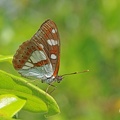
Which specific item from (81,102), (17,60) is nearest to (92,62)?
(81,102)

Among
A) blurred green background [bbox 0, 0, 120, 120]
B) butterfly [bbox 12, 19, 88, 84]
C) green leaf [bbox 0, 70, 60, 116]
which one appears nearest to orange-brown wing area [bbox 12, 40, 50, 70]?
butterfly [bbox 12, 19, 88, 84]

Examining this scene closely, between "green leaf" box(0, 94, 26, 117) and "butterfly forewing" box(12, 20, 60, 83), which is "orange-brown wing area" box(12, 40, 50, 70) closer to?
"butterfly forewing" box(12, 20, 60, 83)

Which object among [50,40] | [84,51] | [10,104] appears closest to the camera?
[10,104]

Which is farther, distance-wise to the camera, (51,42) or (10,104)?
(51,42)

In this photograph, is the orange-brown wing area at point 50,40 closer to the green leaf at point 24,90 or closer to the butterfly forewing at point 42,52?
the butterfly forewing at point 42,52

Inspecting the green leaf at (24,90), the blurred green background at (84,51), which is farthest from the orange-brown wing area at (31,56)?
the blurred green background at (84,51)

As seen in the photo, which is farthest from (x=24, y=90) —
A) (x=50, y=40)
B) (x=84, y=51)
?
(x=84, y=51)

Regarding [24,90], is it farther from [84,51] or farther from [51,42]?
[84,51]
